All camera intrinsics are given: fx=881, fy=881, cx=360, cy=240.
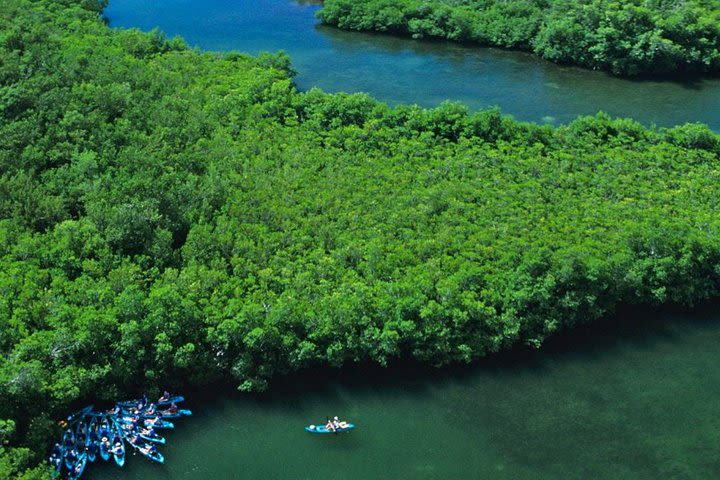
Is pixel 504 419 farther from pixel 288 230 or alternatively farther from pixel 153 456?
pixel 153 456

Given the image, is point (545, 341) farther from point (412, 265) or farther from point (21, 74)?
point (21, 74)

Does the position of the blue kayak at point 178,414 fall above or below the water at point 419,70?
below

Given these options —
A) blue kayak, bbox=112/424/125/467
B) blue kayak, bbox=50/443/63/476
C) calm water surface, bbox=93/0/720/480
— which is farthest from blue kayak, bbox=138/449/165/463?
blue kayak, bbox=50/443/63/476

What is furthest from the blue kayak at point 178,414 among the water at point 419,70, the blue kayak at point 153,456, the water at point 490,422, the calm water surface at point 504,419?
the water at point 419,70

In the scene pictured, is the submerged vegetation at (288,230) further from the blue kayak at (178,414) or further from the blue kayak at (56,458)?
the blue kayak at (178,414)

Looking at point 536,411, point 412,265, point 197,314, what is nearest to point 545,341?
point 536,411
